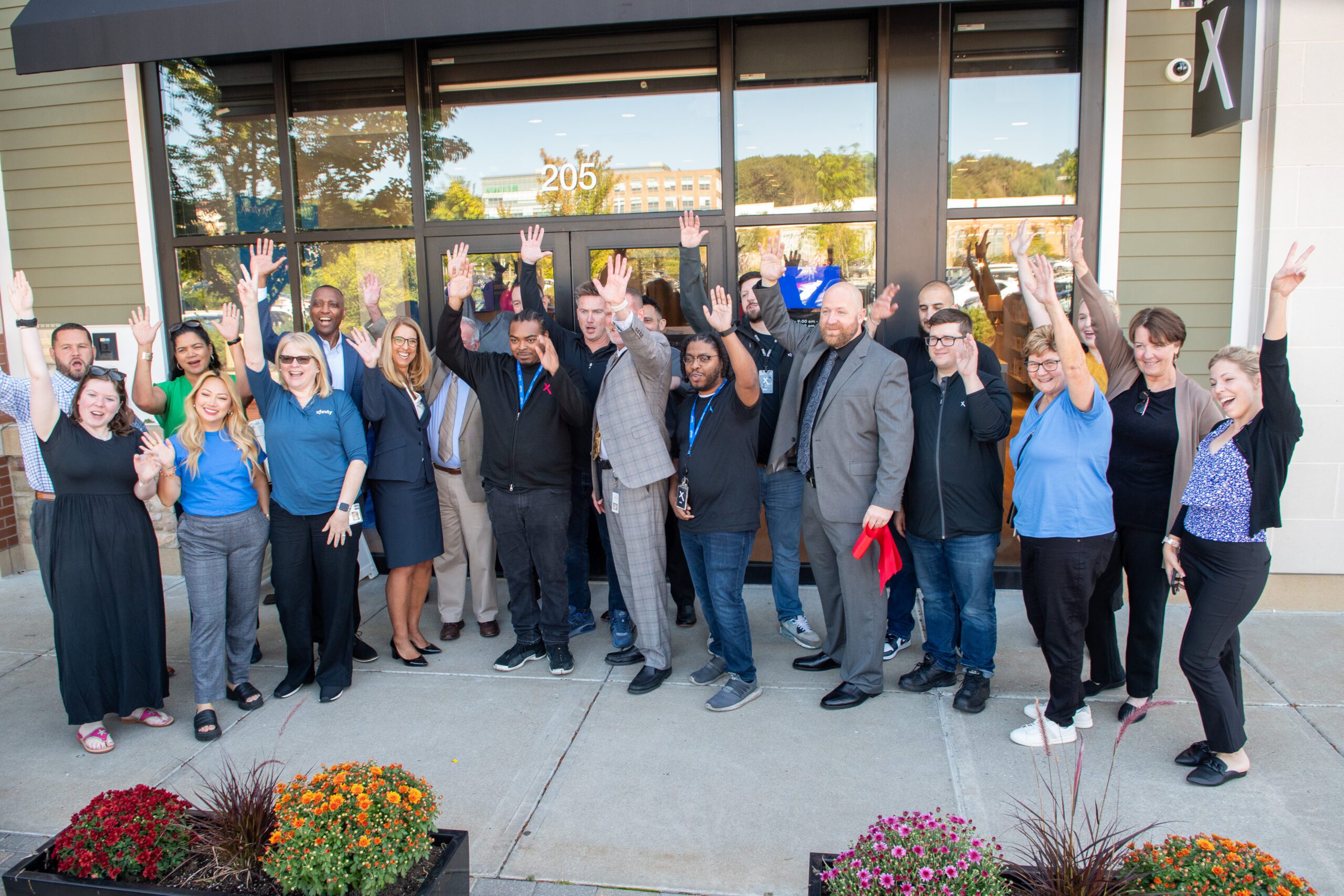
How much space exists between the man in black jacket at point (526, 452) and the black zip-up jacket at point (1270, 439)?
288cm

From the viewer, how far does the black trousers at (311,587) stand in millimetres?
4508

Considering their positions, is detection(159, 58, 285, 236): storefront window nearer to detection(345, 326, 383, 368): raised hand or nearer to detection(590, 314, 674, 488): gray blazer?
detection(345, 326, 383, 368): raised hand

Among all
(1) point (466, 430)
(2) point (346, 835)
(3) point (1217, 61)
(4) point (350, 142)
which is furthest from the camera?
(4) point (350, 142)

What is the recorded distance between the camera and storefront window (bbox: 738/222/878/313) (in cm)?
595

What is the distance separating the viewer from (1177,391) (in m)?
3.89

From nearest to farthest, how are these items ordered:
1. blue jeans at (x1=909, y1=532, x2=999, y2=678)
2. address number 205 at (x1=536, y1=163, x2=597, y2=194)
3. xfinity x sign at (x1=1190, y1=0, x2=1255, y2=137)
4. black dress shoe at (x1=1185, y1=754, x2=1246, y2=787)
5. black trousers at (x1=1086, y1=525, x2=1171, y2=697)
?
black dress shoe at (x1=1185, y1=754, x2=1246, y2=787) → black trousers at (x1=1086, y1=525, x2=1171, y2=697) → blue jeans at (x1=909, y1=532, x2=999, y2=678) → xfinity x sign at (x1=1190, y1=0, x2=1255, y2=137) → address number 205 at (x1=536, y1=163, x2=597, y2=194)

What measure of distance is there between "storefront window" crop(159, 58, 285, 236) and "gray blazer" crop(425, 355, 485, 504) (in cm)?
238

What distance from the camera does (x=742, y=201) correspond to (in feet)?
19.9

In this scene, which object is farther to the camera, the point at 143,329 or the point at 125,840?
the point at 143,329

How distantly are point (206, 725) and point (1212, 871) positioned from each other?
4.00 meters

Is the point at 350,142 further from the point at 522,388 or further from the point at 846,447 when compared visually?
the point at 846,447

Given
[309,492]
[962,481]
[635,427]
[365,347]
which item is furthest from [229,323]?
[962,481]

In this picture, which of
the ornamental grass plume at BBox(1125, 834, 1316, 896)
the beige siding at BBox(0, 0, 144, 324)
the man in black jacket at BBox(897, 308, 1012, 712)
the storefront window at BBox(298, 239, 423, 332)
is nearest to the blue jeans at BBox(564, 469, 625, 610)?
the man in black jacket at BBox(897, 308, 1012, 712)

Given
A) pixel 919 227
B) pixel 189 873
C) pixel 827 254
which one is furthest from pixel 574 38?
pixel 189 873
